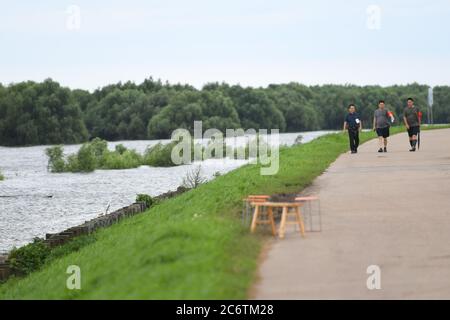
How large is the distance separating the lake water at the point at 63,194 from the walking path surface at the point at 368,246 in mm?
10041

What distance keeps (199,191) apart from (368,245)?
1194cm

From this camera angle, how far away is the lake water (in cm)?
2894

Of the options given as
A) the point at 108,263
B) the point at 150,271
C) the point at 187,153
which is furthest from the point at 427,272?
the point at 187,153

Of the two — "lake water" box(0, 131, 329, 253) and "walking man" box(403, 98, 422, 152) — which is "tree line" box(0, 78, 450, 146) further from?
"walking man" box(403, 98, 422, 152)

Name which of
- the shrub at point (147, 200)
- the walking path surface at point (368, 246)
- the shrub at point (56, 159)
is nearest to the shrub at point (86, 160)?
the shrub at point (56, 159)

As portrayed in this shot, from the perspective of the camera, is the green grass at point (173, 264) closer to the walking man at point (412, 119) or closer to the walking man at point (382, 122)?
the walking man at point (382, 122)

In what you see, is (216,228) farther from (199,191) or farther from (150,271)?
(199,191)

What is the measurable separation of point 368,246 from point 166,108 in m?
109

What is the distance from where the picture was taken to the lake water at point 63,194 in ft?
94.9

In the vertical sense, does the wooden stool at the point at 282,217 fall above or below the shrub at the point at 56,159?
above

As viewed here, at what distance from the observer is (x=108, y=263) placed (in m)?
13.7

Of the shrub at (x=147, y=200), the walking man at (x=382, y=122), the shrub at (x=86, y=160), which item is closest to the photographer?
the shrub at (x=147, y=200)

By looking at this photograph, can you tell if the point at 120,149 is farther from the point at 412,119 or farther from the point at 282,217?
the point at 282,217

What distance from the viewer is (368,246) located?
12867 mm
